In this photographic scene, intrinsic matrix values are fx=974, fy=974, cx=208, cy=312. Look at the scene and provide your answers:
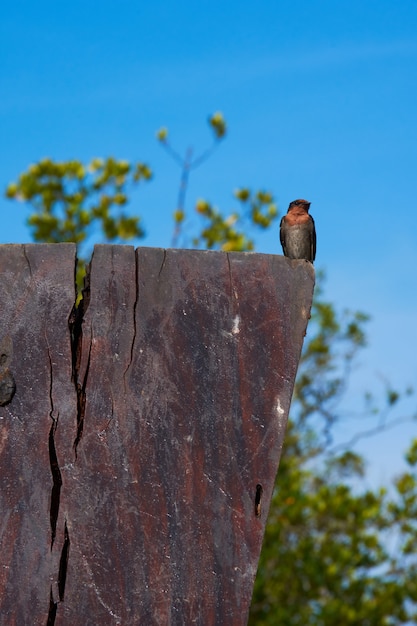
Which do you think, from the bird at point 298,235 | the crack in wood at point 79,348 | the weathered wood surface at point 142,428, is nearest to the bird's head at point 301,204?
the bird at point 298,235

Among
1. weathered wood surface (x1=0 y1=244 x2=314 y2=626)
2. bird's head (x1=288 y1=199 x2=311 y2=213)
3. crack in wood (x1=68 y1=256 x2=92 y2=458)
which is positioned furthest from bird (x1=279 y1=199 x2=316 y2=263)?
crack in wood (x1=68 y1=256 x2=92 y2=458)

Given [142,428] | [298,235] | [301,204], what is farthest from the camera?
[301,204]

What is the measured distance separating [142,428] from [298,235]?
206 cm

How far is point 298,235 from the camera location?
4527 mm

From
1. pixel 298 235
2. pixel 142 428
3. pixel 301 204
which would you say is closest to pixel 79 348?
pixel 142 428

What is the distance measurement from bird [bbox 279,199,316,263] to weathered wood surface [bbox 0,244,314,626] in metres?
1.66

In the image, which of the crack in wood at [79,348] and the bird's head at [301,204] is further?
the bird's head at [301,204]

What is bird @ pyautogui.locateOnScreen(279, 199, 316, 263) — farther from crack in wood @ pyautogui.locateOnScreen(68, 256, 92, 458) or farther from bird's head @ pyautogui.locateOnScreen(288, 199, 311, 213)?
crack in wood @ pyautogui.locateOnScreen(68, 256, 92, 458)

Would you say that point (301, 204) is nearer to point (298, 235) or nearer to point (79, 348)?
point (298, 235)

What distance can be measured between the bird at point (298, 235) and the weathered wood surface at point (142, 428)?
5.45ft

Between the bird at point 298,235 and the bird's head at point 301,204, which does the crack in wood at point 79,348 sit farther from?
the bird's head at point 301,204

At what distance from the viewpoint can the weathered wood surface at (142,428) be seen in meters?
2.60

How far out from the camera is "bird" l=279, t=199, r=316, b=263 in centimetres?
450

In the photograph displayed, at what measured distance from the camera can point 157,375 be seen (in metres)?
2.71
